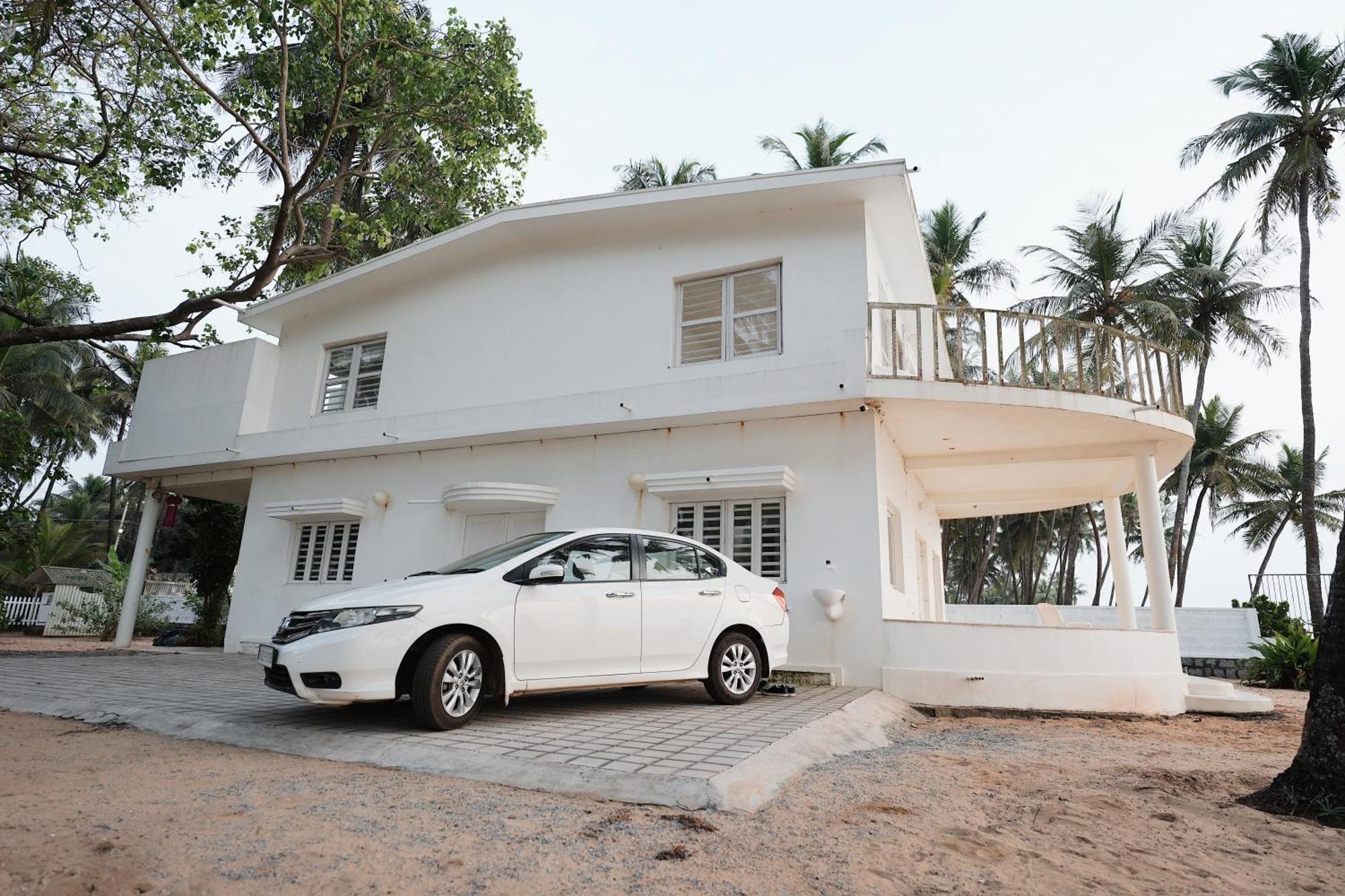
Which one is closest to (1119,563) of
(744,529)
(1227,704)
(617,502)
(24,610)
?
(1227,704)

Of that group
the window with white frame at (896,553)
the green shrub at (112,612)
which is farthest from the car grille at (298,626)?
the green shrub at (112,612)

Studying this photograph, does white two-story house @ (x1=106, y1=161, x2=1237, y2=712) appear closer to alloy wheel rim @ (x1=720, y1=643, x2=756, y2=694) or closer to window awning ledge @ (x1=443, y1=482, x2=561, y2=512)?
window awning ledge @ (x1=443, y1=482, x2=561, y2=512)

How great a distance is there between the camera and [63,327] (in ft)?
35.4

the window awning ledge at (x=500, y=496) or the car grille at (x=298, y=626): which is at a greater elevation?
the window awning ledge at (x=500, y=496)

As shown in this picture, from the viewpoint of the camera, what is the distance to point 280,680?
214 inches

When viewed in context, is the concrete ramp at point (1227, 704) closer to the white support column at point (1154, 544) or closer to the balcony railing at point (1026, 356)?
the white support column at point (1154, 544)

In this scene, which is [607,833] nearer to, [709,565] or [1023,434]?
[709,565]

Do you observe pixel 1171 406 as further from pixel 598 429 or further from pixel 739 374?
pixel 598 429

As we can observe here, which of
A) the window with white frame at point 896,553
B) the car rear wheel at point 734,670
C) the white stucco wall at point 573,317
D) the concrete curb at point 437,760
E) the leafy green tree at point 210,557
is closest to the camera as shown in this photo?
the concrete curb at point 437,760

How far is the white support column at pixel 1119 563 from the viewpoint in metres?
12.8

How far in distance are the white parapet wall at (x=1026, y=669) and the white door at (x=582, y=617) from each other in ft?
12.3

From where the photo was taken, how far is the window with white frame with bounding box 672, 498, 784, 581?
31.2 ft

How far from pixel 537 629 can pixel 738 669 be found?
2.18 m

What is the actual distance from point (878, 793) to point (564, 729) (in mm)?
2254
